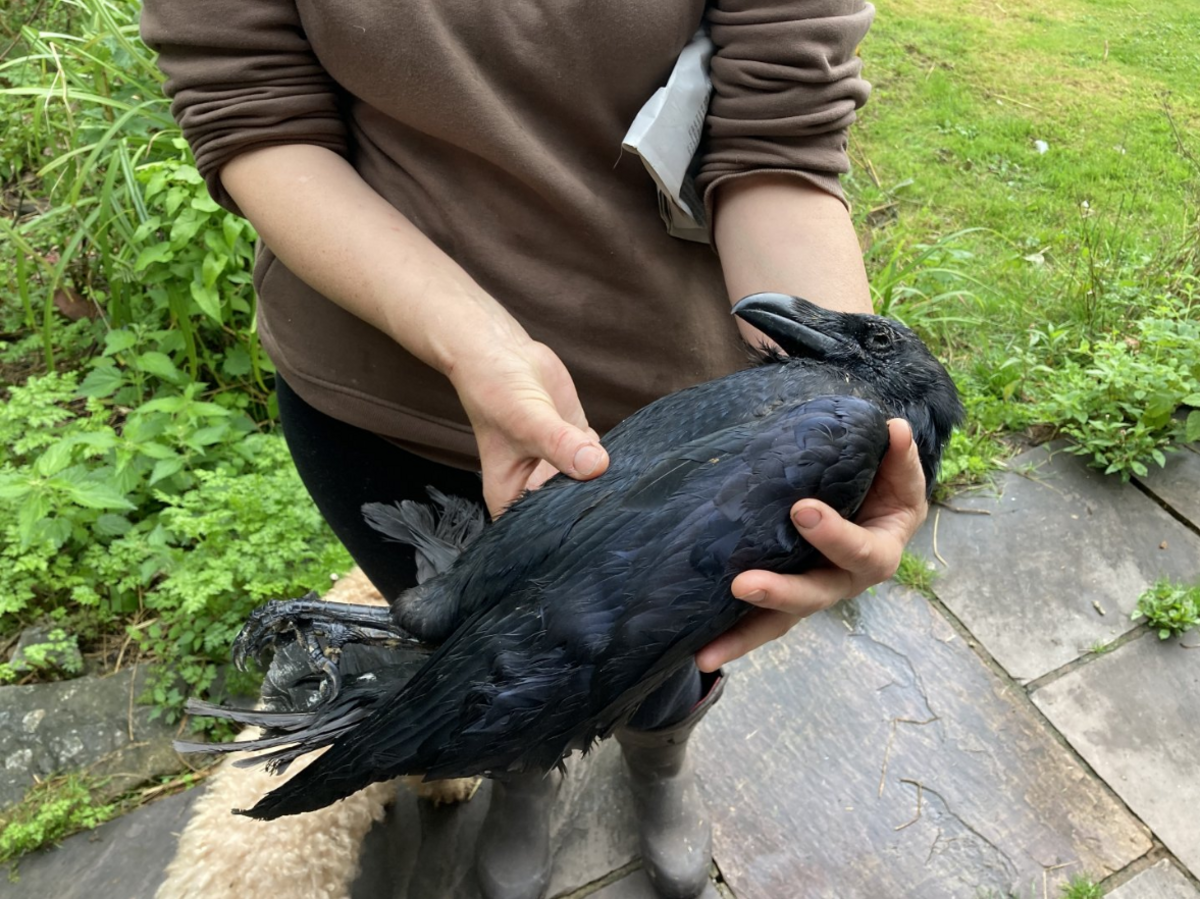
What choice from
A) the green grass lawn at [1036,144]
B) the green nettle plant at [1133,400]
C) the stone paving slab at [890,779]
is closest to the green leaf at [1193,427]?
the green nettle plant at [1133,400]

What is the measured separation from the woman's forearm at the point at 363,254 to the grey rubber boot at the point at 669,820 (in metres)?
1.09

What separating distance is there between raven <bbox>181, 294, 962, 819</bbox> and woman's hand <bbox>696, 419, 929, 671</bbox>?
0.03 m

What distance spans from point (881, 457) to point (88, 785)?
2.15 m

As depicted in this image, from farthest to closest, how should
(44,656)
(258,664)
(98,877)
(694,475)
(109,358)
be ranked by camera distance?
(109,358), (44,656), (98,877), (258,664), (694,475)

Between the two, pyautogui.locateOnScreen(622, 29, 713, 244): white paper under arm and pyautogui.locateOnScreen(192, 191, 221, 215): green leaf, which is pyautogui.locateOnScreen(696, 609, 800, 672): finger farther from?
pyautogui.locateOnScreen(192, 191, 221, 215): green leaf

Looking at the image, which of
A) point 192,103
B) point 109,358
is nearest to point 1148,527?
point 192,103

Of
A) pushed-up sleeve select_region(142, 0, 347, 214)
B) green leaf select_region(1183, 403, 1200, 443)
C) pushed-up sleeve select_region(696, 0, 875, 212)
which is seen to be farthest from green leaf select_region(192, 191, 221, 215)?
green leaf select_region(1183, 403, 1200, 443)

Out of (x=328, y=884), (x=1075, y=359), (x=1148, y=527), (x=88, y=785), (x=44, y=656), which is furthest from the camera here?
(x=1075, y=359)

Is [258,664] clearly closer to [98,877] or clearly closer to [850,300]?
[98,877]

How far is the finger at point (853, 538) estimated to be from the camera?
102cm

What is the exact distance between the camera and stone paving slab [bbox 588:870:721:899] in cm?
200

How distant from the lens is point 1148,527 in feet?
9.17

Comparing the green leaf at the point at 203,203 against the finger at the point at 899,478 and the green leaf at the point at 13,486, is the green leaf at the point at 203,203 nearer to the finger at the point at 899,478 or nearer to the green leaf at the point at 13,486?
the green leaf at the point at 13,486

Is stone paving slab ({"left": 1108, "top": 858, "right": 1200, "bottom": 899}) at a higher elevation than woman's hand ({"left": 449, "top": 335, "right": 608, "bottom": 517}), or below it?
below
